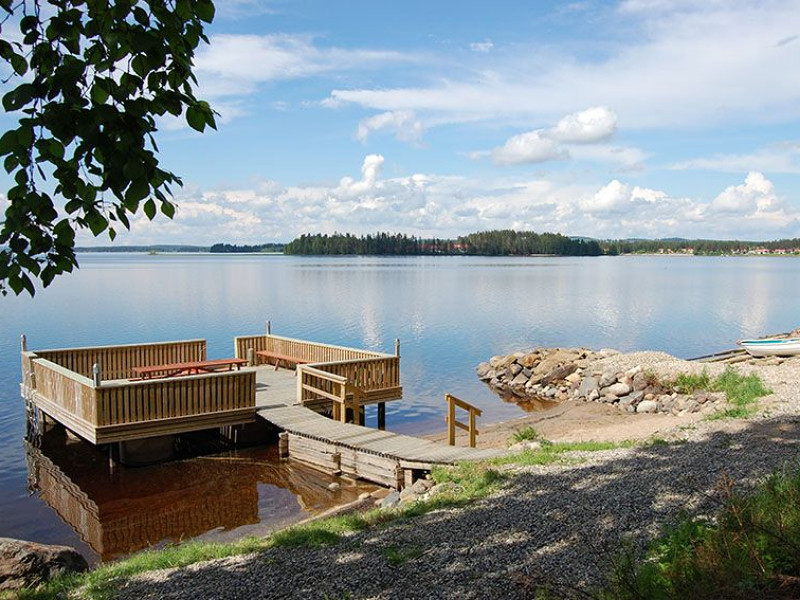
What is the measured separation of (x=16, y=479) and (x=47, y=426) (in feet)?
10.9

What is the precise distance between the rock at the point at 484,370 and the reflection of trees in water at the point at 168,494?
1531 cm

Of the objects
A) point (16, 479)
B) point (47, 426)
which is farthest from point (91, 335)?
point (16, 479)

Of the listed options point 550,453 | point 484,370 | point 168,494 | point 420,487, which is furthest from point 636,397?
point 168,494

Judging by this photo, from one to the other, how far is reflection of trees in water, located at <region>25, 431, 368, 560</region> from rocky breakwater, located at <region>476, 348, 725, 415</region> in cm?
1184

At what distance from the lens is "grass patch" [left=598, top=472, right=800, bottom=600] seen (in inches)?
179

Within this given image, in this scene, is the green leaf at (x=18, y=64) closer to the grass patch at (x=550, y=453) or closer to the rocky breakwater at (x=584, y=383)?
the grass patch at (x=550, y=453)

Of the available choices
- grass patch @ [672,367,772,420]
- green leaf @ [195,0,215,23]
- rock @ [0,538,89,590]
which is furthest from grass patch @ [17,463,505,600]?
grass patch @ [672,367,772,420]

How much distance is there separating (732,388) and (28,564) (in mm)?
18317

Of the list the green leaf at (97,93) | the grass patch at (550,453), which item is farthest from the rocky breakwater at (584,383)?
the green leaf at (97,93)

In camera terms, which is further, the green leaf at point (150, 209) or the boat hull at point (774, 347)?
the boat hull at point (774, 347)

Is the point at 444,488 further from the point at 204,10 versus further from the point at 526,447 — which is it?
the point at 204,10

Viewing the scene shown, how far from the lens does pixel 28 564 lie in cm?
743

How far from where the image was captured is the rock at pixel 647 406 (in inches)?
848

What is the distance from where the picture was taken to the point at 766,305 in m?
62.0
